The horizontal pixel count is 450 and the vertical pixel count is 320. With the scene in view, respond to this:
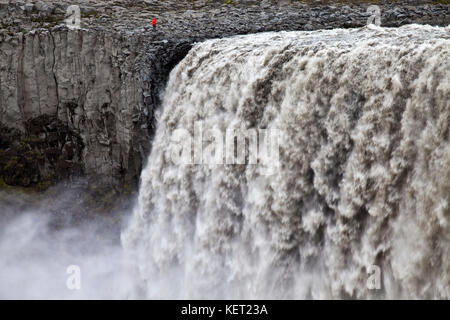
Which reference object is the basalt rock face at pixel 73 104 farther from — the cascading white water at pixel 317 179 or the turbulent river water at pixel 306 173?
the cascading white water at pixel 317 179

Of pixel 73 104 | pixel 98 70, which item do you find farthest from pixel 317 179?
pixel 73 104

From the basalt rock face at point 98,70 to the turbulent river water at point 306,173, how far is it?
68.7 inches

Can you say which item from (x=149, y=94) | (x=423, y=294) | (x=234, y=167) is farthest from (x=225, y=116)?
(x=423, y=294)

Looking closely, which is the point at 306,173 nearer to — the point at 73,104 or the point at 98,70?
the point at 98,70

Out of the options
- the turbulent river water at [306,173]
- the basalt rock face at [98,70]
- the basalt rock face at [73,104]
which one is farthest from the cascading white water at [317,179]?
the basalt rock face at [73,104]

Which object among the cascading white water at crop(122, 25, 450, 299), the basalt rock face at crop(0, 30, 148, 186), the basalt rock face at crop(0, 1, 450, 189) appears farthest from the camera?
the basalt rock face at crop(0, 30, 148, 186)

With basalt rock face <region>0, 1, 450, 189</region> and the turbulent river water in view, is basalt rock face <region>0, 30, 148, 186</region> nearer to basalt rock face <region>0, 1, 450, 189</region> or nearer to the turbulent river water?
basalt rock face <region>0, 1, 450, 189</region>

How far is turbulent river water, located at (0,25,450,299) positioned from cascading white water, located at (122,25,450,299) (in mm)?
21

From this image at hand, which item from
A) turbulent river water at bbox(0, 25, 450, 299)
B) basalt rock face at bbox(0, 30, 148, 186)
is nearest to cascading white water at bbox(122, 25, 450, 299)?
turbulent river water at bbox(0, 25, 450, 299)

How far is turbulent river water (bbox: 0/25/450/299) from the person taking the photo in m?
5.53

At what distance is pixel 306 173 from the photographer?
23.9 feet
